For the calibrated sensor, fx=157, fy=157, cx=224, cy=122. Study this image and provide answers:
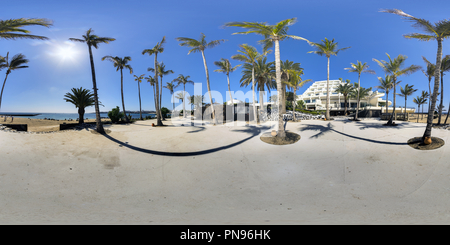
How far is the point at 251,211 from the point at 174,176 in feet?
11.0

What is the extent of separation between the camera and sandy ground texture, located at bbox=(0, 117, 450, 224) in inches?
166

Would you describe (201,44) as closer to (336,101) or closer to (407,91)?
(407,91)

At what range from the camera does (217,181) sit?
19.8 feet

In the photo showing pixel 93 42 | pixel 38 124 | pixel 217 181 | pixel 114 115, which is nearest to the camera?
pixel 217 181

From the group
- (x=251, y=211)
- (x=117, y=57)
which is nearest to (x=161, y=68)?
(x=117, y=57)

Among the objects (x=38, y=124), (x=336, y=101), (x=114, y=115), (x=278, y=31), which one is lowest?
(x=38, y=124)

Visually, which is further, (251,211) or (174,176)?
(174,176)

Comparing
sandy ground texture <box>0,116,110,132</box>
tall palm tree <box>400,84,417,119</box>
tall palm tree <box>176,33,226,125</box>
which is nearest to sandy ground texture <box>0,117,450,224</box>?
sandy ground texture <box>0,116,110,132</box>

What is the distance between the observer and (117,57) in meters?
28.3

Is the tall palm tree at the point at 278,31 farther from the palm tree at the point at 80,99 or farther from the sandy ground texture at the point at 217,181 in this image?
the palm tree at the point at 80,99

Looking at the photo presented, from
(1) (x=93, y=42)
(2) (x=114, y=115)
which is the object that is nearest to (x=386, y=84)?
(1) (x=93, y=42)

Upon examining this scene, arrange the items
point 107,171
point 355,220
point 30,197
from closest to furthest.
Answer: point 355,220
point 30,197
point 107,171

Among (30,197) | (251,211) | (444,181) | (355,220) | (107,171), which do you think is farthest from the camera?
(107,171)

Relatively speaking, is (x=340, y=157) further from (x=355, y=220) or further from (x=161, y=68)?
(x=161, y=68)
